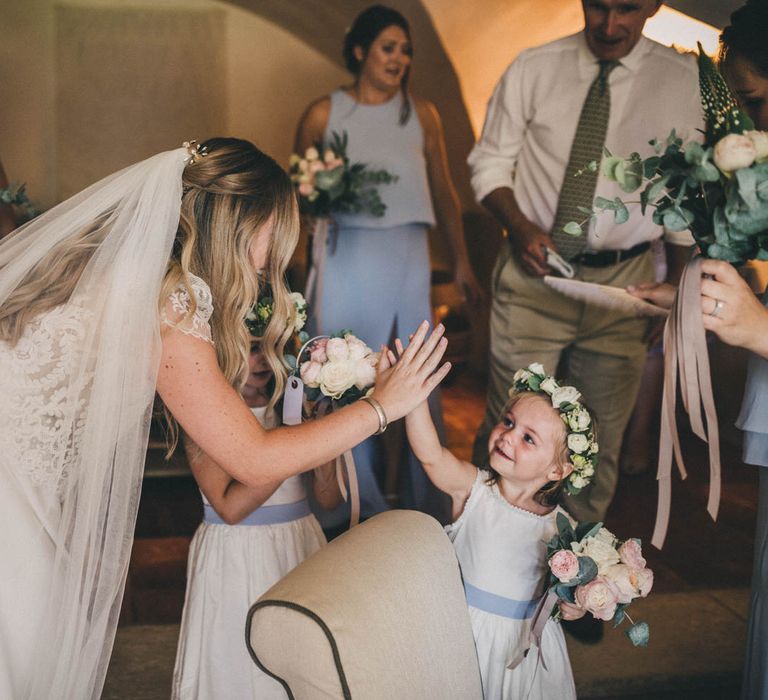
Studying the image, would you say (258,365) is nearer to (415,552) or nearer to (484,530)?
(484,530)

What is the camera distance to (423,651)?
162 centimetres

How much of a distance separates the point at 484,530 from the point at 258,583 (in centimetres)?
63

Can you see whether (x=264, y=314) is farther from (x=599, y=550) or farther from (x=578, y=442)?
(x=599, y=550)

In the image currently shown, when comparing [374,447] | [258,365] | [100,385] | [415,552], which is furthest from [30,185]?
[415,552]

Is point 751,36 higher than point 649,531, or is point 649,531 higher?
point 751,36

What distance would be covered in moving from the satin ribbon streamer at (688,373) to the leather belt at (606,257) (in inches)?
61.6

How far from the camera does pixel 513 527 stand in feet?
7.50

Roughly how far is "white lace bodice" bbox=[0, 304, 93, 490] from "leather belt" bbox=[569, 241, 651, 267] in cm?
213

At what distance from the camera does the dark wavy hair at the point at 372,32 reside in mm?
4352

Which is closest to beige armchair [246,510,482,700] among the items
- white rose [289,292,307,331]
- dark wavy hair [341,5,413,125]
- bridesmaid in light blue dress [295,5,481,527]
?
white rose [289,292,307,331]

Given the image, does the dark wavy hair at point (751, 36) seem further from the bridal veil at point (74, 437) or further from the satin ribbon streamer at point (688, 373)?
the bridal veil at point (74, 437)

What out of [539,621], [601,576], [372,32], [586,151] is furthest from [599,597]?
[372,32]

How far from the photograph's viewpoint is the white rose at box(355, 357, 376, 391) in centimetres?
216

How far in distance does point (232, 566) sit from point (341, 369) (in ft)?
2.15
